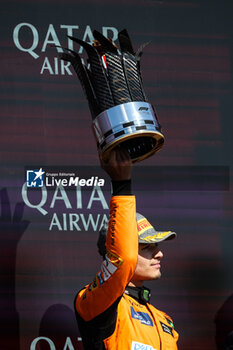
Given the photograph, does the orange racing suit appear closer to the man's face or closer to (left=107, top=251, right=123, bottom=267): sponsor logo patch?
(left=107, top=251, right=123, bottom=267): sponsor logo patch

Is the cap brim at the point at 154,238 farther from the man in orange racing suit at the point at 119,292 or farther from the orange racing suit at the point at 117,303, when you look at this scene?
the orange racing suit at the point at 117,303

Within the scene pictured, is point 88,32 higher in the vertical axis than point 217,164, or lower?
higher

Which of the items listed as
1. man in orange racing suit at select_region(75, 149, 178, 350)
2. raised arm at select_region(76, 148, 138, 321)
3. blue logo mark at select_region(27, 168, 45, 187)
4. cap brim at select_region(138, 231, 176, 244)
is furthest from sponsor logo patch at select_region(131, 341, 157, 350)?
blue logo mark at select_region(27, 168, 45, 187)

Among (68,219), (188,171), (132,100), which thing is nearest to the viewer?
(132,100)

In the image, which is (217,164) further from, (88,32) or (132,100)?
(132,100)

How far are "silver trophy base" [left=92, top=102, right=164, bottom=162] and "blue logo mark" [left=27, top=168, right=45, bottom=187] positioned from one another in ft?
3.34

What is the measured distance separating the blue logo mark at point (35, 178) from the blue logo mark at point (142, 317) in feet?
2.94

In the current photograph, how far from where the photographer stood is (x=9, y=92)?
220cm

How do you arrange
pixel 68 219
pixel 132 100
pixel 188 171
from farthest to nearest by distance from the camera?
1. pixel 188 171
2. pixel 68 219
3. pixel 132 100

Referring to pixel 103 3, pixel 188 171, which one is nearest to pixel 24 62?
pixel 103 3


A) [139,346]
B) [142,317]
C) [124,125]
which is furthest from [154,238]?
[124,125]

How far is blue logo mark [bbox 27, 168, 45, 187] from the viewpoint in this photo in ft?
7.07

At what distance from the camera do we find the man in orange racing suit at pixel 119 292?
118 cm

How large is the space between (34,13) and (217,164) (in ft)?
4.09
